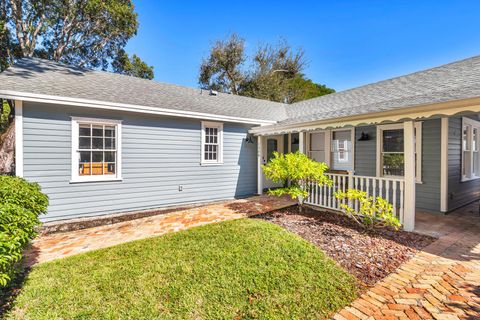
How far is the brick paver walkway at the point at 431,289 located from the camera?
246 centimetres

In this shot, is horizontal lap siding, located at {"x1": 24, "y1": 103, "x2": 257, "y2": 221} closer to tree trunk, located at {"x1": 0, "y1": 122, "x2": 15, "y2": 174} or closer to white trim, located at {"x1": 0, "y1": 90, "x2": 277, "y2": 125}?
white trim, located at {"x1": 0, "y1": 90, "x2": 277, "y2": 125}

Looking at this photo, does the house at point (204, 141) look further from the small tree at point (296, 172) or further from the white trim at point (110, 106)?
the small tree at point (296, 172)

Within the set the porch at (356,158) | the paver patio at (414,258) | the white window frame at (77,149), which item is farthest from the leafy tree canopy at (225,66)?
the paver patio at (414,258)

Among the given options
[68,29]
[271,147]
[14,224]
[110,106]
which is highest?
[68,29]

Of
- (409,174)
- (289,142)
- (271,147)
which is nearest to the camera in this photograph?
(409,174)

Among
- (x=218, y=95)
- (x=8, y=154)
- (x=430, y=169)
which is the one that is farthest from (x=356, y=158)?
(x=8, y=154)

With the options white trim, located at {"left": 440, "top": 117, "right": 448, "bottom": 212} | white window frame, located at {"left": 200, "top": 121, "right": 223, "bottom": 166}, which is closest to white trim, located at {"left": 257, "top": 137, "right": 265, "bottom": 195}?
white window frame, located at {"left": 200, "top": 121, "right": 223, "bottom": 166}

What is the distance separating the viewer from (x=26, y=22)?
1415cm

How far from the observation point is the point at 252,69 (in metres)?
24.2

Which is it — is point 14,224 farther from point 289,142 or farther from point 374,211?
point 289,142

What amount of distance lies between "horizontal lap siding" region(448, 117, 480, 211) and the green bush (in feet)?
30.1

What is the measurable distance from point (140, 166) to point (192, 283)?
15.6 feet

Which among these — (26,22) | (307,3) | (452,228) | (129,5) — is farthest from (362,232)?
(26,22)

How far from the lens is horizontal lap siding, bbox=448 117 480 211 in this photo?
6430mm
